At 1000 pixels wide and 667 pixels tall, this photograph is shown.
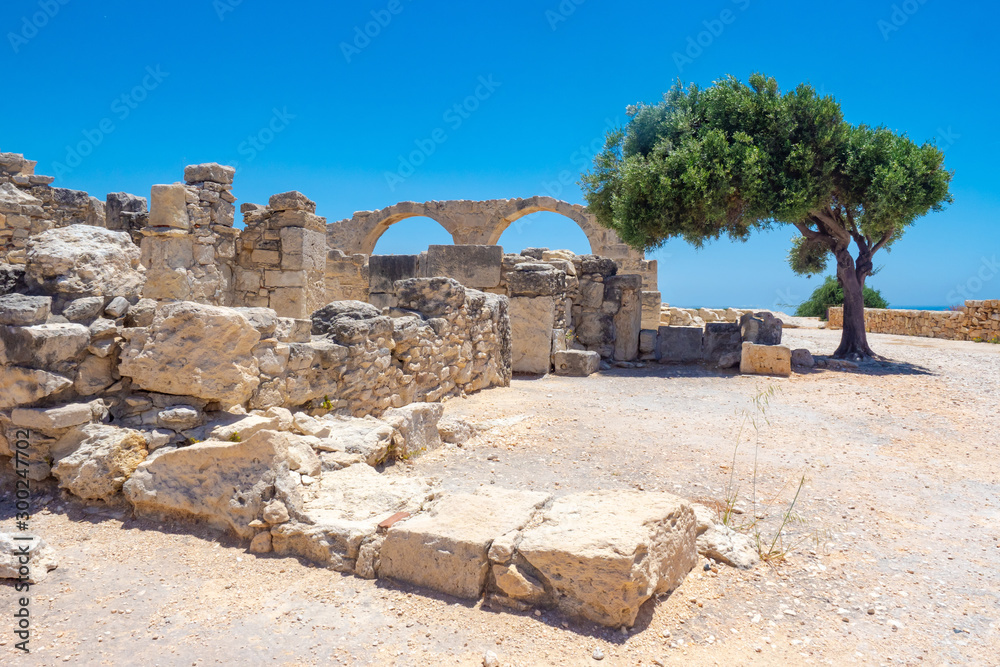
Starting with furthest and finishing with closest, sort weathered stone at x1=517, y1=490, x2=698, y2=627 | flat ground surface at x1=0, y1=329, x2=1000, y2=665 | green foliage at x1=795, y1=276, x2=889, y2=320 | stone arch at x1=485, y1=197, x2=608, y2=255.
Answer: green foliage at x1=795, y1=276, x2=889, y2=320 < stone arch at x1=485, y1=197, x2=608, y2=255 < weathered stone at x1=517, y1=490, x2=698, y2=627 < flat ground surface at x1=0, y1=329, x2=1000, y2=665

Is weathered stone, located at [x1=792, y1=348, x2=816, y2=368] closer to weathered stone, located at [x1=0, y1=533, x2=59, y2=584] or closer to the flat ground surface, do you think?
the flat ground surface

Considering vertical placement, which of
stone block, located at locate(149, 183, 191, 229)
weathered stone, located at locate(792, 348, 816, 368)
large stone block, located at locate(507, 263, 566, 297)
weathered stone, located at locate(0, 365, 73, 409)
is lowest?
weathered stone, located at locate(792, 348, 816, 368)

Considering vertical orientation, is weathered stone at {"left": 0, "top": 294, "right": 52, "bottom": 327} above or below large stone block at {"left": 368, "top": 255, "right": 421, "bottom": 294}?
below

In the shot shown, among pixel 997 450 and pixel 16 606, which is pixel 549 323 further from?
pixel 16 606

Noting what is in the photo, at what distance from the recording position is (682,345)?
10.3 meters

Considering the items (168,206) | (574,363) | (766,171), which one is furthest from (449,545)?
(766,171)

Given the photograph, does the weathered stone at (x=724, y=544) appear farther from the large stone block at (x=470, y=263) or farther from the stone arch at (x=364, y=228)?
the stone arch at (x=364, y=228)

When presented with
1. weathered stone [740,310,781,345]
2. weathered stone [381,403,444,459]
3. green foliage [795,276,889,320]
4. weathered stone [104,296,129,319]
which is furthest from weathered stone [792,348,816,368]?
green foliage [795,276,889,320]

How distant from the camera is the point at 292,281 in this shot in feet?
30.6

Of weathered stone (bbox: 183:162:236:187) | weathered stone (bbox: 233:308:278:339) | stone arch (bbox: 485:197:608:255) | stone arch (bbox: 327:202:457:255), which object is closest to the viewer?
weathered stone (bbox: 233:308:278:339)

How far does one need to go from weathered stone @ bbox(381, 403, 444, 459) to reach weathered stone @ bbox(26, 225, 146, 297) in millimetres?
1759

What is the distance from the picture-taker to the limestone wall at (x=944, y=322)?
1543 cm

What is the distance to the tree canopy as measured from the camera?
966 cm

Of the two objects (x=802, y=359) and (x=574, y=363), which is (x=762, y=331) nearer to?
(x=802, y=359)
